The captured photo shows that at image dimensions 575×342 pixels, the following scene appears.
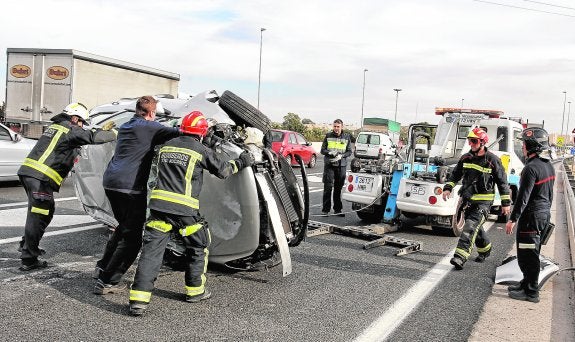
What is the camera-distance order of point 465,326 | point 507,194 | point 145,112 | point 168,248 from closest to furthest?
point 465,326 → point 145,112 → point 168,248 → point 507,194

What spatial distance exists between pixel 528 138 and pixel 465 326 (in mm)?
2075

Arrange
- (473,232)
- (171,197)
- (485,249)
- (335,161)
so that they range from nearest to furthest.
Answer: (171,197), (473,232), (485,249), (335,161)

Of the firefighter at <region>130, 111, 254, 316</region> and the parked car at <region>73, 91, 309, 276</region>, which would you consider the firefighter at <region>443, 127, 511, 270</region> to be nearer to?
the parked car at <region>73, 91, 309, 276</region>

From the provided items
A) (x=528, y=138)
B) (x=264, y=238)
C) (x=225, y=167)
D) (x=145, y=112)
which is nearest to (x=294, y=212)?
(x=264, y=238)

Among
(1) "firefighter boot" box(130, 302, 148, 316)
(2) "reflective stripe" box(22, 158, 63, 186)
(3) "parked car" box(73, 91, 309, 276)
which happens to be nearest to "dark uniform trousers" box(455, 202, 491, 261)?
(3) "parked car" box(73, 91, 309, 276)

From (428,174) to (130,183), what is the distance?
514 cm

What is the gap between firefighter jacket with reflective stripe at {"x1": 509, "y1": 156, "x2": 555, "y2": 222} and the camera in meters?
5.11

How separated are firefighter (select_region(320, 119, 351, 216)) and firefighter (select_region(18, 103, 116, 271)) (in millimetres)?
5318

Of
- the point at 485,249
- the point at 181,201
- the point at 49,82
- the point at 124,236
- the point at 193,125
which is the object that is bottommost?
the point at 485,249

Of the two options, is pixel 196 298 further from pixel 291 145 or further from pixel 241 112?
pixel 291 145

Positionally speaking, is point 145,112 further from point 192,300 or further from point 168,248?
point 192,300

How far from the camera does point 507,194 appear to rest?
633cm

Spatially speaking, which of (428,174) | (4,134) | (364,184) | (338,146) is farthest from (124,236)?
(4,134)

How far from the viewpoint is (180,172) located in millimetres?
4371
